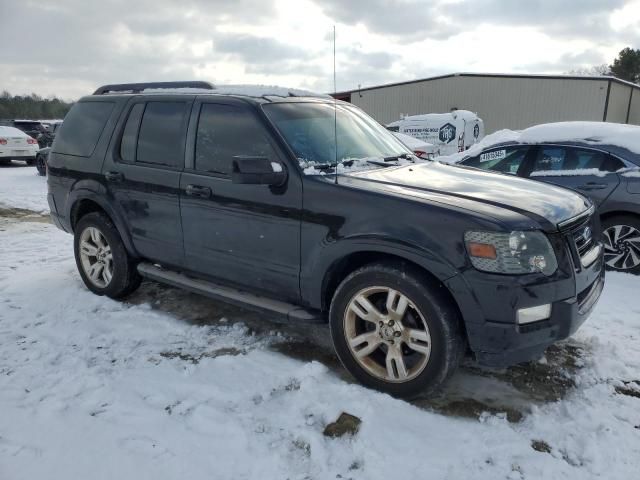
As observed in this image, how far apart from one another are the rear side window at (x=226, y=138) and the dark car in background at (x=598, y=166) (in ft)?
12.8

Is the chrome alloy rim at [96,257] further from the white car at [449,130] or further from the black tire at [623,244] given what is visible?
the white car at [449,130]

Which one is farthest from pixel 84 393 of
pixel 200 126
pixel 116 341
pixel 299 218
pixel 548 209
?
pixel 548 209

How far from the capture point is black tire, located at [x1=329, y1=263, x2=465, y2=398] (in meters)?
2.82

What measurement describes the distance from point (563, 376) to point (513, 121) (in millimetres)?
27335

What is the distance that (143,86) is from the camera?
465 centimetres

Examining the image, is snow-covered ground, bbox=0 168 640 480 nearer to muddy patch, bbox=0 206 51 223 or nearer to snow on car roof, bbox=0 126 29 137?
muddy patch, bbox=0 206 51 223

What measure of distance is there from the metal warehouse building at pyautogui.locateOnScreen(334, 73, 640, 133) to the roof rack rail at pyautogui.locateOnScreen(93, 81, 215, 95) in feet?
86.7

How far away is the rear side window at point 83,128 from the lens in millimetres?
4625

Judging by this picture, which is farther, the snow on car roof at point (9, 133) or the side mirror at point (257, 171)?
the snow on car roof at point (9, 133)

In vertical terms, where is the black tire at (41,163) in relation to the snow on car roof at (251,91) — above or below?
below

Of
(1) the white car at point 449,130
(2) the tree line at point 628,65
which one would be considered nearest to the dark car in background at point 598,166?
(1) the white car at point 449,130

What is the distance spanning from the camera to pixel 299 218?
129 inches

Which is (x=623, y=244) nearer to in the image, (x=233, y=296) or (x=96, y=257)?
(x=233, y=296)

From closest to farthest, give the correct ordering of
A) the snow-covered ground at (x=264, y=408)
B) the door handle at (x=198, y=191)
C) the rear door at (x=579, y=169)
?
the snow-covered ground at (x=264, y=408)
the door handle at (x=198, y=191)
the rear door at (x=579, y=169)
